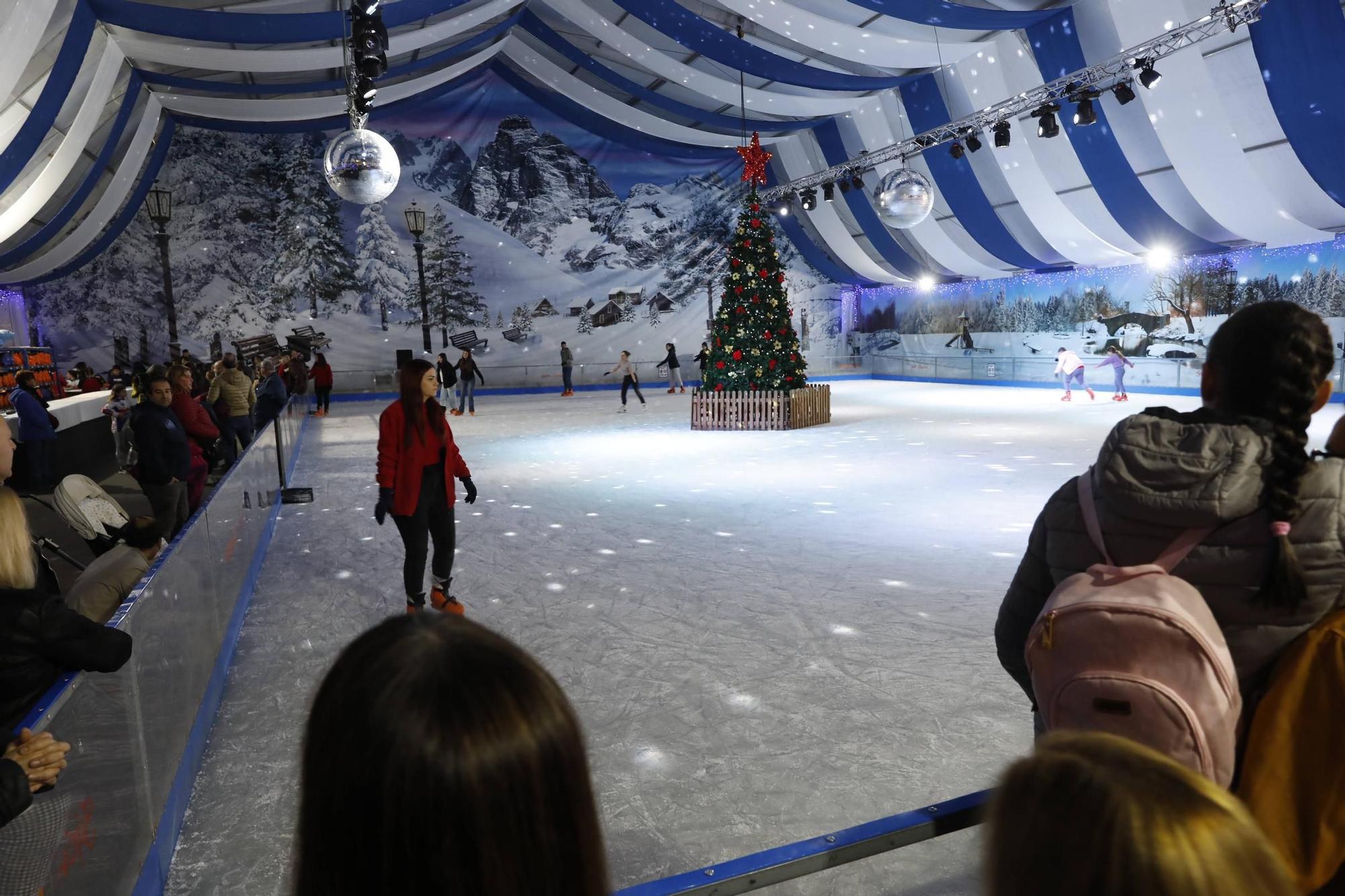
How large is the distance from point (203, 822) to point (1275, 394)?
295 centimetres

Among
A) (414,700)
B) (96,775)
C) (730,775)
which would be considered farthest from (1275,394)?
(96,775)

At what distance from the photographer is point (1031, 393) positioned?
61.9 feet

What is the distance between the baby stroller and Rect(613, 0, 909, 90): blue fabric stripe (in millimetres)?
11124

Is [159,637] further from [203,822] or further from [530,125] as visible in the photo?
[530,125]

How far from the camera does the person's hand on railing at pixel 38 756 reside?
1.48m

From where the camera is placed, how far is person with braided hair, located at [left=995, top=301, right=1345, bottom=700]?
1262 mm

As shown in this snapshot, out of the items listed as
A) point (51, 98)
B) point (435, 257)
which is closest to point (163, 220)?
point (51, 98)

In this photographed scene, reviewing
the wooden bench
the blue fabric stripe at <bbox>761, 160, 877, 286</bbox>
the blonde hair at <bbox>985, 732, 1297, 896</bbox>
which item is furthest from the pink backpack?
the blue fabric stripe at <bbox>761, 160, 877, 286</bbox>

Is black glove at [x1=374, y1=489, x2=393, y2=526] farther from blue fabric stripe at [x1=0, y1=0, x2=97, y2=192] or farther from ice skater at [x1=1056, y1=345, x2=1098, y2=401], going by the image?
ice skater at [x1=1056, y1=345, x2=1098, y2=401]

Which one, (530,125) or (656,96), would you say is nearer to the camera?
(656,96)

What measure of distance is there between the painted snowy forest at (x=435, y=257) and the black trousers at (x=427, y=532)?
1880 cm

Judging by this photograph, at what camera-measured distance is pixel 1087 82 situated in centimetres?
1249

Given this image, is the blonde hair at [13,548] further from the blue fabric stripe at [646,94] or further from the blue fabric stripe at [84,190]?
the blue fabric stripe at [646,94]

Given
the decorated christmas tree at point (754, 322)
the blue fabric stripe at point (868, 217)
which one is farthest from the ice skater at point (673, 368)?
the decorated christmas tree at point (754, 322)
